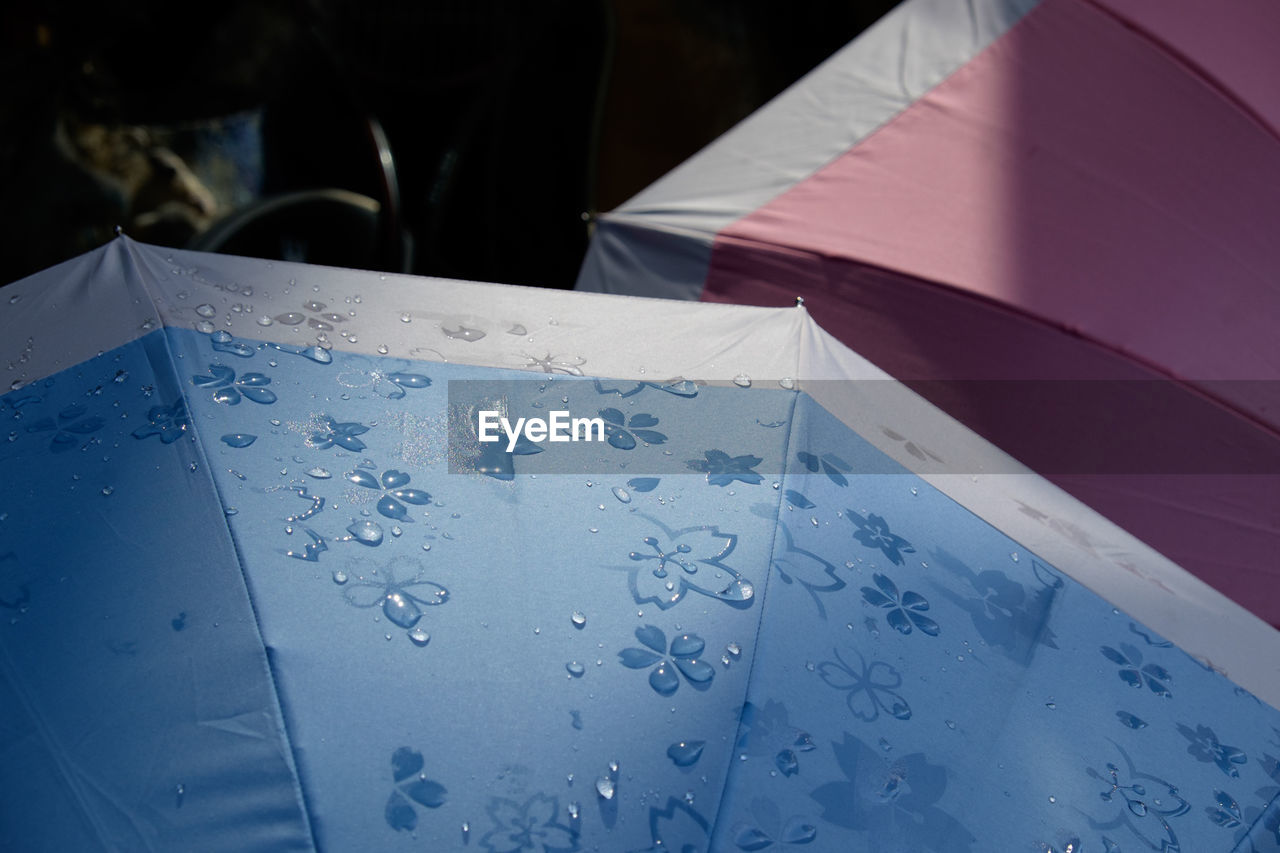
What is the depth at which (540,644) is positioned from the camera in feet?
2.75

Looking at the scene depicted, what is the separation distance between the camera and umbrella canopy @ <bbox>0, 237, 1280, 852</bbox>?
760 mm

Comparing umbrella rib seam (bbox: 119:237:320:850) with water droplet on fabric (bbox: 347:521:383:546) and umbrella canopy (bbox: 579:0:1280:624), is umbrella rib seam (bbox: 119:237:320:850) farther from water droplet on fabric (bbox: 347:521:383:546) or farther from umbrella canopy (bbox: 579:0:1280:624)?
umbrella canopy (bbox: 579:0:1280:624)

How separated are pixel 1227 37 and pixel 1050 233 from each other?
532 millimetres

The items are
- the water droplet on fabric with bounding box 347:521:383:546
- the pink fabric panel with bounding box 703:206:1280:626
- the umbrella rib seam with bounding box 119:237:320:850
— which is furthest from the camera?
the pink fabric panel with bounding box 703:206:1280:626

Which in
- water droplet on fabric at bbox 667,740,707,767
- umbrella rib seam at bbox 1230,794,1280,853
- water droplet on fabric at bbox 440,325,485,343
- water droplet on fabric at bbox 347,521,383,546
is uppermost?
water droplet on fabric at bbox 440,325,485,343

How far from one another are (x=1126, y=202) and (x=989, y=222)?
220 mm

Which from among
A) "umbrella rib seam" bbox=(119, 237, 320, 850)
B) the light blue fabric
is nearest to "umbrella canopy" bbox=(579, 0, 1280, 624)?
the light blue fabric

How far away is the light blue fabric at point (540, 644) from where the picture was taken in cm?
75

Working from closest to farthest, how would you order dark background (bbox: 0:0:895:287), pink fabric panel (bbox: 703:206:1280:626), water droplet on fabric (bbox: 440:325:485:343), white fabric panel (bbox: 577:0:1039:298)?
water droplet on fabric (bbox: 440:325:485:343) → pink fabric panel (bbox: 703:206:1280:626) → white fabric panel (bbox: 577:0:1039:298) → dark background (bbox: 0:0:895:287)

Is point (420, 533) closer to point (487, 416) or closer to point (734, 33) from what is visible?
point (487, 416)

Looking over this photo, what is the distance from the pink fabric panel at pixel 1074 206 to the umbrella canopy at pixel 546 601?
46 centimetres

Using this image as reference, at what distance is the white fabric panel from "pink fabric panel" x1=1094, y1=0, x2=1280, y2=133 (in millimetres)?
212

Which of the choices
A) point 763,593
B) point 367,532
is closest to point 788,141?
point 763,593

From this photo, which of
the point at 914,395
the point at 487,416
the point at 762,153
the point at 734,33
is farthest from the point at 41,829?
the point at 734,33
